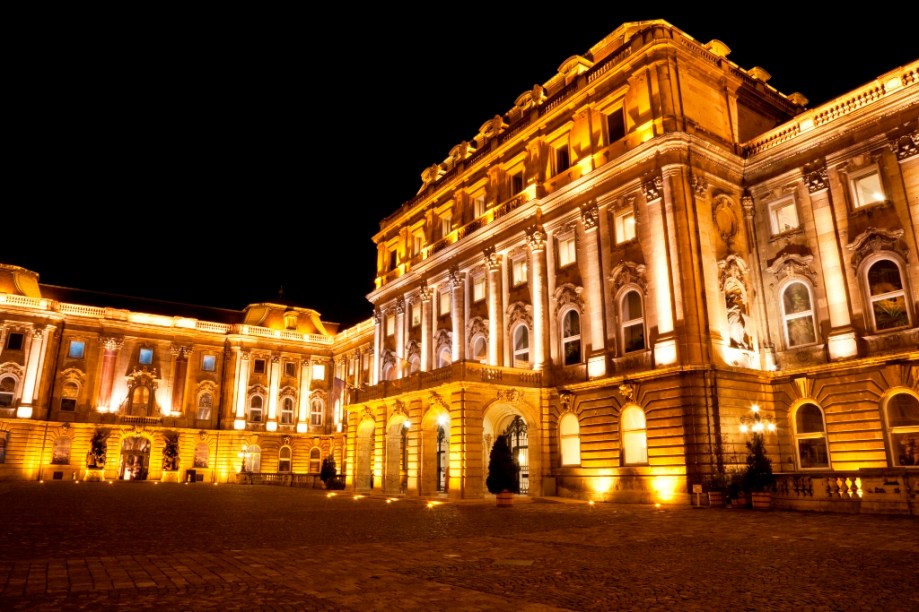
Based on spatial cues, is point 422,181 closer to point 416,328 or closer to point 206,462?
point 416,328

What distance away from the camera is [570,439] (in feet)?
99.7

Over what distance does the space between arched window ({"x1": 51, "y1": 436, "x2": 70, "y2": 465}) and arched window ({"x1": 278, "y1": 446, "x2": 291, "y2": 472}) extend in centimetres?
1791

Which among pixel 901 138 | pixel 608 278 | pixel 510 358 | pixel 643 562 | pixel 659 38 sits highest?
pixel 659 38

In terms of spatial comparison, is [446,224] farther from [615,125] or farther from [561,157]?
[615,125]

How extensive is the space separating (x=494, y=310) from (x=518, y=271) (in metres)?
2.56

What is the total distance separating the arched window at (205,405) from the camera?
6203 cm

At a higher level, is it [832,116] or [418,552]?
[832,116]

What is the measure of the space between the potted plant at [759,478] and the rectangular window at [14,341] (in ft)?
190

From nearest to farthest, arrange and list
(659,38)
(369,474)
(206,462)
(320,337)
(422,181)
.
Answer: (659,38) → (369,474) → (422,181) → (206,462) → (320,337)

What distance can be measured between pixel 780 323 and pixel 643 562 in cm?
2061

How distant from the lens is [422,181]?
49188 millimetres

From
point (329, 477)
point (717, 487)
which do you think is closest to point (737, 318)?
point (717, 487)

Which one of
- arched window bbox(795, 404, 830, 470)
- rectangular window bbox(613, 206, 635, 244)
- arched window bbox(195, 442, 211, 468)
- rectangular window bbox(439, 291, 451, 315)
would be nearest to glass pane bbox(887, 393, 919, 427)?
arched window bbox(795, 404, 830, 470)

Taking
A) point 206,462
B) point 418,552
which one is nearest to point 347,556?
point 418,552
